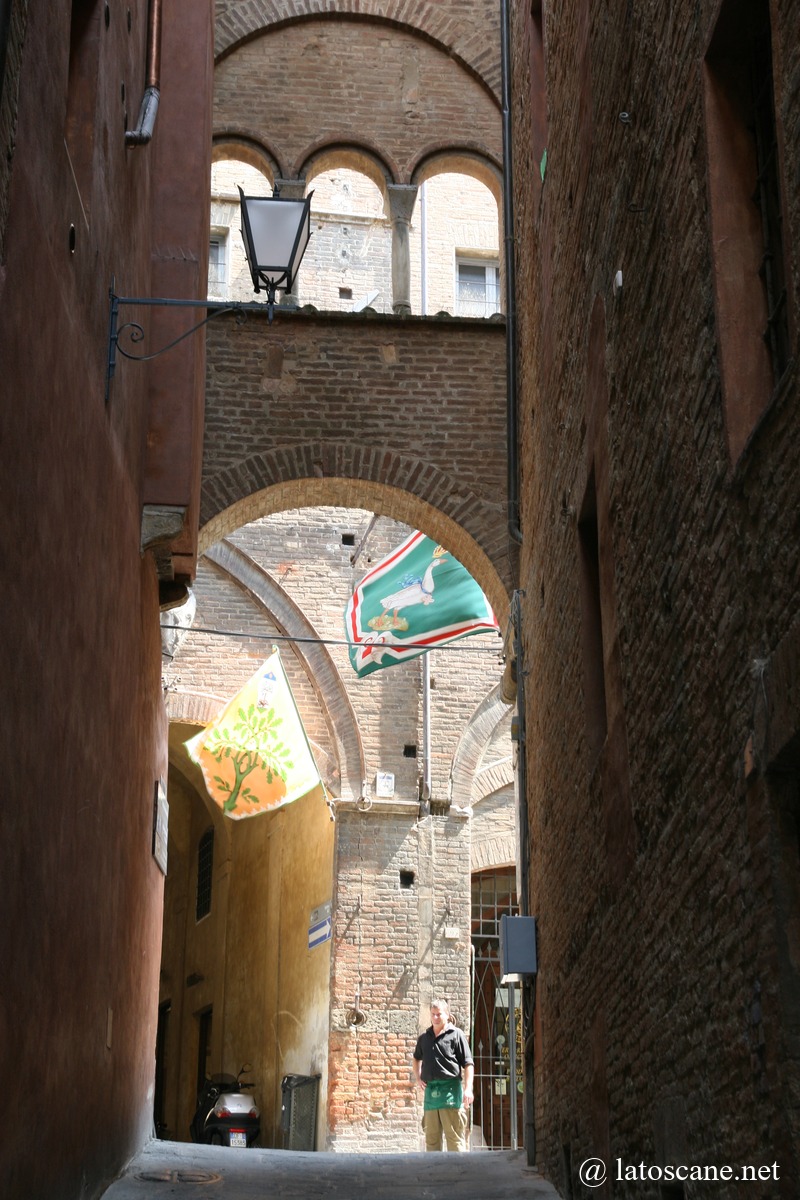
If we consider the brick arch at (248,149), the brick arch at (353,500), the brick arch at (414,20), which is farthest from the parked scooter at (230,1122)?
the brick arch at (414,20)

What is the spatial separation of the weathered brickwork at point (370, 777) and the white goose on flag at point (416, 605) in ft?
5.07

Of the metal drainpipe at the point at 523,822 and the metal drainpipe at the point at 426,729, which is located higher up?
the metal drainpipe at the point at 426,729

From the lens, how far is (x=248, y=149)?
43.1 ft

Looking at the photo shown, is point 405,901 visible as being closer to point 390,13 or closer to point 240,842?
point 240,842

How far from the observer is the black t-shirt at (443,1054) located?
11531mm

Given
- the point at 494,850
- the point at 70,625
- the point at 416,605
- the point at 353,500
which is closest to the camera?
the point at 70,625

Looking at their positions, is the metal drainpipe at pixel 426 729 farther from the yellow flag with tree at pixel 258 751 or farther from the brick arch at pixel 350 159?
the brick arch at pixel 350 159

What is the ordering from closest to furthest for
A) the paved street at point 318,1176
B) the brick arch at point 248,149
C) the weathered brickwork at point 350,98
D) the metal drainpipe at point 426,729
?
the paved street at point 318,1176, the brick arch at point 248,149, the weathered brickwork at point 350,98, the metal drainpipe at point 426,729

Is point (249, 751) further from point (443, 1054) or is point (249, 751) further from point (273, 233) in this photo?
point (273, 233)

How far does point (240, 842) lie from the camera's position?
20672 mm

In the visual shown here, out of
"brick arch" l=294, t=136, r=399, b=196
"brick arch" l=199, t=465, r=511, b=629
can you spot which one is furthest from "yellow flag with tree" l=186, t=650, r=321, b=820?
"brick arch" l=294, t=136, r=399, b=196

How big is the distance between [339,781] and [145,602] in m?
8.10

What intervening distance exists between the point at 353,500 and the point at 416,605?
1625 millimetres

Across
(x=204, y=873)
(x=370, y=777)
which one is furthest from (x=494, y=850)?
(x=204, y=873)
